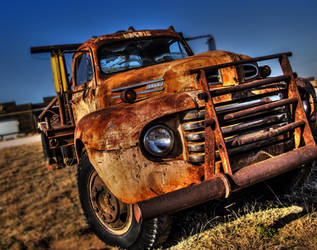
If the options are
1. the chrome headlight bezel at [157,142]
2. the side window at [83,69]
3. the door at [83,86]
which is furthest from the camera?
the side window at [83,69]

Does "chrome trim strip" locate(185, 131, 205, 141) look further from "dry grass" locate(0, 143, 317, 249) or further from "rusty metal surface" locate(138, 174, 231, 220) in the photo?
"dry grass" locate(0, 143, 317, 249)

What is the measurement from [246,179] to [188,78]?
112 centimetres

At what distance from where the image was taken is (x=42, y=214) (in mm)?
4172

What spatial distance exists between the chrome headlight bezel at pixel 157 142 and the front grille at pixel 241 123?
14 centimetres

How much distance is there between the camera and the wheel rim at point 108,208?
2.74 metres

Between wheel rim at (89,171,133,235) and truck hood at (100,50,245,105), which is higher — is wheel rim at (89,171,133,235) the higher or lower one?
the lower one

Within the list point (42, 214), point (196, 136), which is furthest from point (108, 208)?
point (42, 214)

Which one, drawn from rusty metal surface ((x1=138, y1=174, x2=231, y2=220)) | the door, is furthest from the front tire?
the door

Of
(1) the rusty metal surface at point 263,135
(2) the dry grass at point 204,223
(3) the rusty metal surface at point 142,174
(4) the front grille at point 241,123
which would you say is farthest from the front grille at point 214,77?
(2) the dry grass at point 204,223

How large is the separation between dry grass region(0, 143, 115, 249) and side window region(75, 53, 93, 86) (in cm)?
198

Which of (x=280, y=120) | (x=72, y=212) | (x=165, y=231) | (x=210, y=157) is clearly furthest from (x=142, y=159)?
(x=72, y=212)

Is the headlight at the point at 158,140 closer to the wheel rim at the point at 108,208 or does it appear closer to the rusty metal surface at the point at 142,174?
the rusty metal surface at the point at 142,174

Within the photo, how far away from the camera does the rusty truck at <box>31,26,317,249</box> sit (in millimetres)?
2139

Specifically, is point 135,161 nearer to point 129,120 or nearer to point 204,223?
point 129,120
